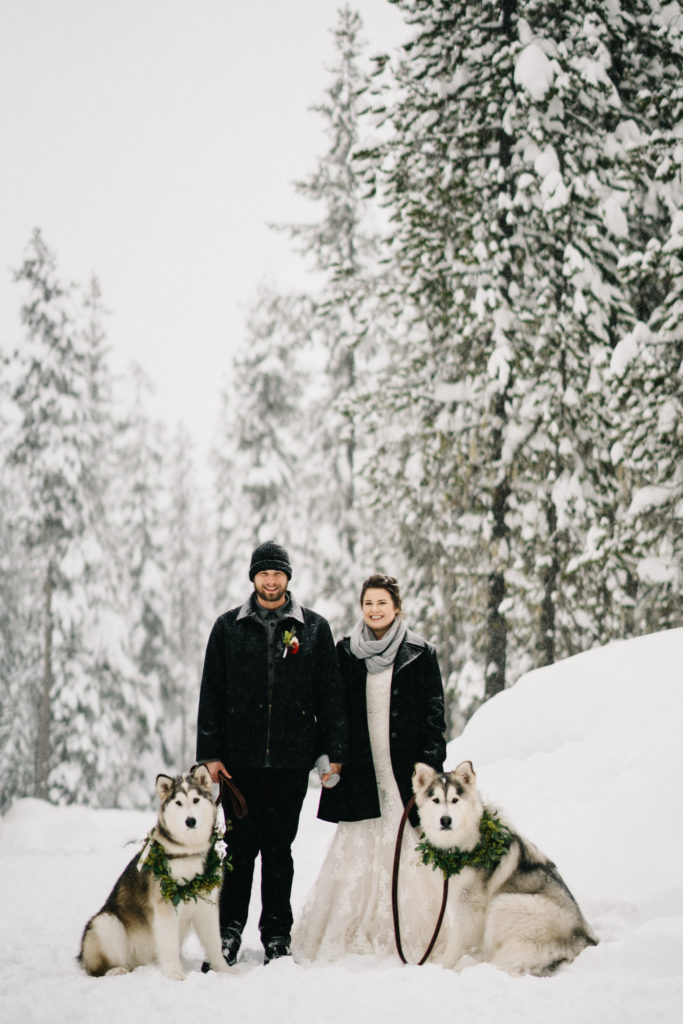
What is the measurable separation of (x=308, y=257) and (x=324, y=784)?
661 inches

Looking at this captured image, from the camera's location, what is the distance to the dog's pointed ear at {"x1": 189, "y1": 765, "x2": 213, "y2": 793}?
448 centimetres

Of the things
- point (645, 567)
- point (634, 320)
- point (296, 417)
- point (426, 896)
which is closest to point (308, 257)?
point (296, 417)

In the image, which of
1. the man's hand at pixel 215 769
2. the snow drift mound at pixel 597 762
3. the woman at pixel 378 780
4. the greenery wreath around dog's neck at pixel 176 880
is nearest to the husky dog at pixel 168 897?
the greenery wreath around dog's neck at pixel 176 880

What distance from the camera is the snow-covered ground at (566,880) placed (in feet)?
12.4

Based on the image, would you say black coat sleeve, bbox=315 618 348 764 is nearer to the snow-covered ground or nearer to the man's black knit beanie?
the man's black knit beanie

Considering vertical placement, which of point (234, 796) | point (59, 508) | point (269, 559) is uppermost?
point (59, 508)

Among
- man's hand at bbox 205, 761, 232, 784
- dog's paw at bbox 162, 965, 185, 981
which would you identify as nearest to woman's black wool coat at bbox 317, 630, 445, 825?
man's hand at bbox 205, 761, 232, 784

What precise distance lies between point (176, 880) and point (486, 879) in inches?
71.3

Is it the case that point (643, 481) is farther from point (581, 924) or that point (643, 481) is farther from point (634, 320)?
point (581, 924)

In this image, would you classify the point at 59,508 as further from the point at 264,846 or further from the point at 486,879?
the point at 486,879

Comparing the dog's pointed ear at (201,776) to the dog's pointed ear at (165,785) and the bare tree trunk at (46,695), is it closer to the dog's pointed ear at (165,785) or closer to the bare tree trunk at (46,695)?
the dog's pointed ear at (165,785)

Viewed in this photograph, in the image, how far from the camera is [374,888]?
519 cm

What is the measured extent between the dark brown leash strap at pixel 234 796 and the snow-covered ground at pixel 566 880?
87 centimetres

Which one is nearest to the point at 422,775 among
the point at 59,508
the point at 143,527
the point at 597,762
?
the point at 597,762
